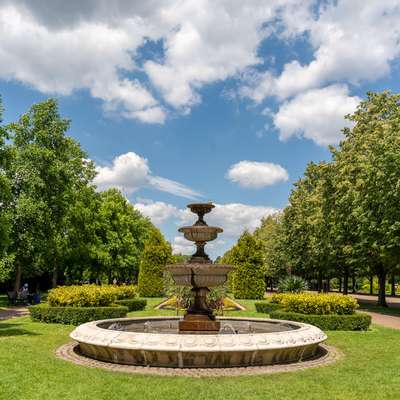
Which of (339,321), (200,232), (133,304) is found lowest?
(133,304)

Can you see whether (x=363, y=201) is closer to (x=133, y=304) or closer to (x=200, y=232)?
(x=133, y=304)

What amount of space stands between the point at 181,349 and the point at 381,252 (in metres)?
19.5

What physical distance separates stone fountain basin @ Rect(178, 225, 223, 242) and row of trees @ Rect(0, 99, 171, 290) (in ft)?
31.3

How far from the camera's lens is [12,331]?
51.3 ft

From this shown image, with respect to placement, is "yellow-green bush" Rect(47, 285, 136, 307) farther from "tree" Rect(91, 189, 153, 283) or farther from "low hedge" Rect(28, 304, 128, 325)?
"tree" Rect(91, 189, 153, 283)

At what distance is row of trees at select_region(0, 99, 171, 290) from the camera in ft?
91.1

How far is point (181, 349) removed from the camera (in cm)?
950

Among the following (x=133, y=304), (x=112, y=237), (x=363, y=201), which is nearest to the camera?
(x=133, y=304)

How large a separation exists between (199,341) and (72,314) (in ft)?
34.1

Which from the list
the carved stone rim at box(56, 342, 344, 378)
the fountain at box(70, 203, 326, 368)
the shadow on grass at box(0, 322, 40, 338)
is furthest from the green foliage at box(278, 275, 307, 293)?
the shadow on grass at box(0, 322, 40, 338)

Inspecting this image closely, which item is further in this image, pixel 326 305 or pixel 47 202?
pixel 47 202

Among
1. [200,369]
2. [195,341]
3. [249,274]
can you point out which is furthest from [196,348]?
→ [249,274]

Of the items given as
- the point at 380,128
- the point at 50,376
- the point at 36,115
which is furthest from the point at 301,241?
the point at 50,376

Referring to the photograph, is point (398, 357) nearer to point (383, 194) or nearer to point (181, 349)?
point (181, 349)
